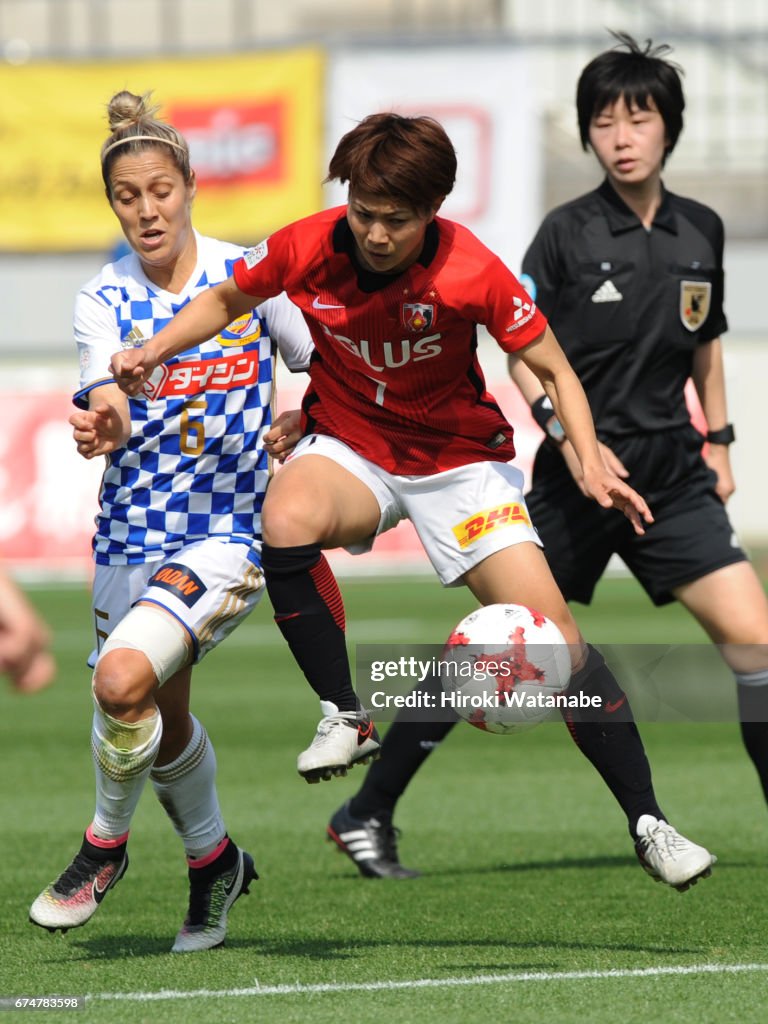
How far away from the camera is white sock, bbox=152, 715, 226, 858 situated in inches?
202

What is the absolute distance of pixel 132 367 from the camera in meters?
4.58

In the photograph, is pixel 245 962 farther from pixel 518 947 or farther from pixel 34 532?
pixel 34 532

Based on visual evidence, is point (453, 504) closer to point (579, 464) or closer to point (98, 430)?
point (579, 464)

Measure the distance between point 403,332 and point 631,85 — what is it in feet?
4.62

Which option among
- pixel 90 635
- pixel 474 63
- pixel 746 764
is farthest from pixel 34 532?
pixel 746 764

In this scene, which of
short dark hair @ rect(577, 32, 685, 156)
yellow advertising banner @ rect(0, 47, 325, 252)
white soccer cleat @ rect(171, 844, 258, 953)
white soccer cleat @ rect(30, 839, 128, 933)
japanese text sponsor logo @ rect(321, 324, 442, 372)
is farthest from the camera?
yellow advertising banner @ rect(0, 47, 325, 252)

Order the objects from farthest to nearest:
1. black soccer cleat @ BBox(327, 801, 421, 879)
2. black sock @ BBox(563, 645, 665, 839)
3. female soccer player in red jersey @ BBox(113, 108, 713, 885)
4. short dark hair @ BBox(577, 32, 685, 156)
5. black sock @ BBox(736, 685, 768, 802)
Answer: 1. black soccer cleat @ BBox(327, 801, 421, 879)
2. black sock @ BBox(736, 685, 768, 802)
3. short dark hair @ BBox(577, 32, 685, 156)
4. black sock @ BBox(563, 645, 665, 839)
5. female soccer player in red jersey @ BBox(113, 108, 713, 885)

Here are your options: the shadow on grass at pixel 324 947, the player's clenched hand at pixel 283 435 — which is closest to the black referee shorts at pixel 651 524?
the player's clenched hand at pixel 283 435

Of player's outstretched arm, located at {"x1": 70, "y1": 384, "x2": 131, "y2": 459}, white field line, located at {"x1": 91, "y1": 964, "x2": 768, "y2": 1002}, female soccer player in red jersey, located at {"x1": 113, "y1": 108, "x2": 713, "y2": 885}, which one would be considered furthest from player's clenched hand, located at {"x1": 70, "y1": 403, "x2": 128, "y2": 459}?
white field line, located at {"x1": 91, "y1": 964, "x2": 768, "y2": 1002}

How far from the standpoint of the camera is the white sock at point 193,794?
16.9 feet

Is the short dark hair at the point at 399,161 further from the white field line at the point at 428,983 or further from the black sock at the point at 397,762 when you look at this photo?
the black sock at the point at 397,762

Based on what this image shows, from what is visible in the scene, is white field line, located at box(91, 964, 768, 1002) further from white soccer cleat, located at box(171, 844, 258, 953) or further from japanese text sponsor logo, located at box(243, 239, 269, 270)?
japanese text sponsor logo, located at box(243, 239, 269, 270)

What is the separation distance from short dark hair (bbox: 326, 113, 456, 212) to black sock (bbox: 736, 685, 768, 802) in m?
2.15

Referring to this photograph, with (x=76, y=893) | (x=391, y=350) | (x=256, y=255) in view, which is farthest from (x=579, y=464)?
(x=76, y=893)
